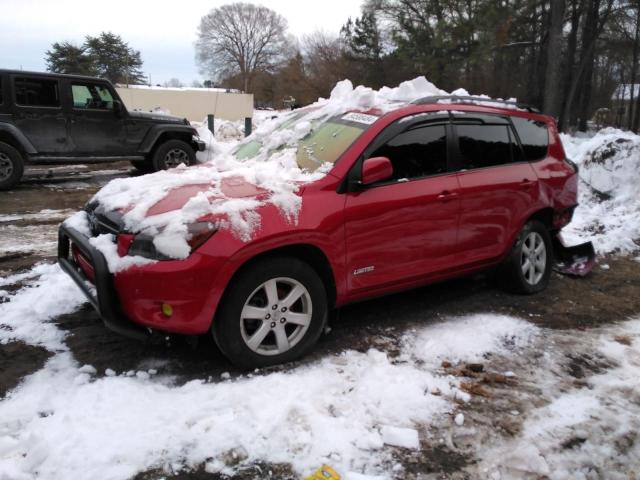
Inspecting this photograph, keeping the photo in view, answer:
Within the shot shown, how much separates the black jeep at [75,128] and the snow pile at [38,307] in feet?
18.0

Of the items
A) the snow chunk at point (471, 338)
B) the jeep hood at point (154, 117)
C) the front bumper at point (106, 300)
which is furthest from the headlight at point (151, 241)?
the jeep hood at point (154, 117)

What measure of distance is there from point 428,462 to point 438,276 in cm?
182

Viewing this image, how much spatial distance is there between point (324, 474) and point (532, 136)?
373 centimetres

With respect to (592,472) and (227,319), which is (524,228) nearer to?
(592,472)

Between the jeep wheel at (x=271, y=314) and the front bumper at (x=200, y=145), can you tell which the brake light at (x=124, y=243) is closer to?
the jeep wheel at (x=271, y=314)

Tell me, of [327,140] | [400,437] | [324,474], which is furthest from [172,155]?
[324,474]

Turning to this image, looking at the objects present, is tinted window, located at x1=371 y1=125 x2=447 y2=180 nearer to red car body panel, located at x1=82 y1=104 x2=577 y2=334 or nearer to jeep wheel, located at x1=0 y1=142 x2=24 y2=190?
red car body panel, located at x1=82 y1=104 x2=577 y2=334

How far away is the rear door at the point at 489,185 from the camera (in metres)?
4.24

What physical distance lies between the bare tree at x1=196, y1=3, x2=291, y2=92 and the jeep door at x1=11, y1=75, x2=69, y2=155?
Result: 59.9 metres

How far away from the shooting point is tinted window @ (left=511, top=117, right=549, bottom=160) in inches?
189

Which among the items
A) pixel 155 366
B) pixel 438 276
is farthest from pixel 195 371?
pixel 438 276

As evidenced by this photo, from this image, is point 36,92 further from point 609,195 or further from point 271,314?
point 609,195

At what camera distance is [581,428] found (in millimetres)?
2914

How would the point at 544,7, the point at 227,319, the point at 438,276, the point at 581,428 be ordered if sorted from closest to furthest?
the point at 581,428 < the point at 227,319 < the point at 438,276 < the point at 544,7
